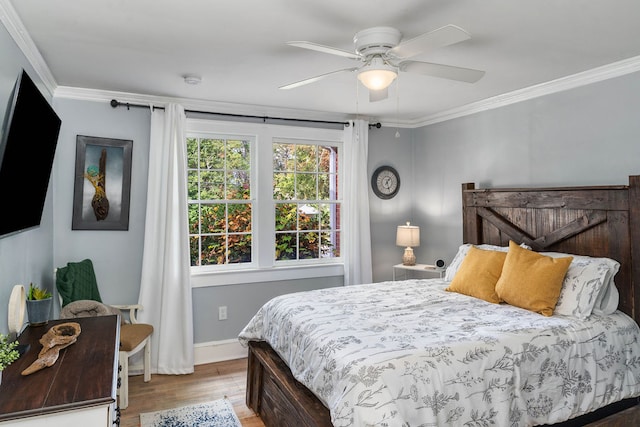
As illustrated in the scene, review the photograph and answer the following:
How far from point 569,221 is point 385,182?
82.3 inches

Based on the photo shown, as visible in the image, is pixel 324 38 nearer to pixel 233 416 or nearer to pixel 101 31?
pixel 101 31

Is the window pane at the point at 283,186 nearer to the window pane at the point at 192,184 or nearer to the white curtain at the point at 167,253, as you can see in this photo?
the window pane at the point at 192,184

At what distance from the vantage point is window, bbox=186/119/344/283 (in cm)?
407

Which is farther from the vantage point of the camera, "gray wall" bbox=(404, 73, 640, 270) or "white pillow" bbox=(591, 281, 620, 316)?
"gray wall" bbox=(404, 73, 640, 270)

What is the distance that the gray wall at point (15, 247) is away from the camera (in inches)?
78.5

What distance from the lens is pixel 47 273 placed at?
3.14m

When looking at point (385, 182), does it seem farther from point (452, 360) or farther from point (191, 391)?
point (452, 360)

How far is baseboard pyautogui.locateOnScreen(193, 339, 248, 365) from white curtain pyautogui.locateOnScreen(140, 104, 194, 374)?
0.62 ft

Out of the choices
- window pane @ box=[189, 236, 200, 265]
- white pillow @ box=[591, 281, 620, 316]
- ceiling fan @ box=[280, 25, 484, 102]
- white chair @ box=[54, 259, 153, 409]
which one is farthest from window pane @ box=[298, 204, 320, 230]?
white pillow @ box=[591, 281, 620, 316]

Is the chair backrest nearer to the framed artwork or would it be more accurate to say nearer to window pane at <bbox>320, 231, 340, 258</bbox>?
the framed artwork

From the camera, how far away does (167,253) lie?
369 centimetres

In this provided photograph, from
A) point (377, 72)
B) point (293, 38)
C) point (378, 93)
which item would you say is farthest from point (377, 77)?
point (293, 38)

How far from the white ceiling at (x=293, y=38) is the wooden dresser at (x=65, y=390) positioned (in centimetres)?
165

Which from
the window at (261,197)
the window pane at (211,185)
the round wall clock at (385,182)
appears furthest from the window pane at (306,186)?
the window pane at (211,185)
